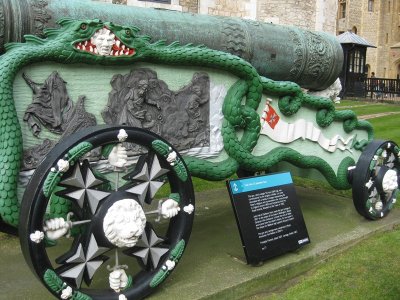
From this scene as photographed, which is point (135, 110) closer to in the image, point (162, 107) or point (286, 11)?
point (162, 107)

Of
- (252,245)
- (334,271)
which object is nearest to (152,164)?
(252,245)

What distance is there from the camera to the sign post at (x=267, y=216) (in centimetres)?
300

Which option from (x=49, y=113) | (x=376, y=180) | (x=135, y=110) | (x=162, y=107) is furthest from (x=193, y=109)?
(x=376, y=180)

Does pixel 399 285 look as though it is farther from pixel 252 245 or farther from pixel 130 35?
pixel 130 35

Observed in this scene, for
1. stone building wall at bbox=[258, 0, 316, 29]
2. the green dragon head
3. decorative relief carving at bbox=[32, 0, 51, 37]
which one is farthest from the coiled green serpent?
stone building wall at bbox=[258, 0, 316, 29]

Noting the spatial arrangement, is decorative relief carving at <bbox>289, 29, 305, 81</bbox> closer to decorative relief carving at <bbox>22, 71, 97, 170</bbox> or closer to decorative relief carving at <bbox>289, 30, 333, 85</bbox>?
decorative relief carving at <bbox>289, 30, 333, 85</bbox>

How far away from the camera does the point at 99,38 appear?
2414 millimetres

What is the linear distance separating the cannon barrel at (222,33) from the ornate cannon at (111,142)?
0.17 metres

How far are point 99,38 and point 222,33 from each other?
41.1 inches

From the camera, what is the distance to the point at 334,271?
10.3 feet

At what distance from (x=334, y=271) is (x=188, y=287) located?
99cm

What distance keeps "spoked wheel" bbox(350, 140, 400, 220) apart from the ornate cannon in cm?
106

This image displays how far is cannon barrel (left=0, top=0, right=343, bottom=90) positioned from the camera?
2.43 m

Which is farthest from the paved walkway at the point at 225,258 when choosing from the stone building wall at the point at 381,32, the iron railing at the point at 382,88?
the stone building wall at the point at 381,32
